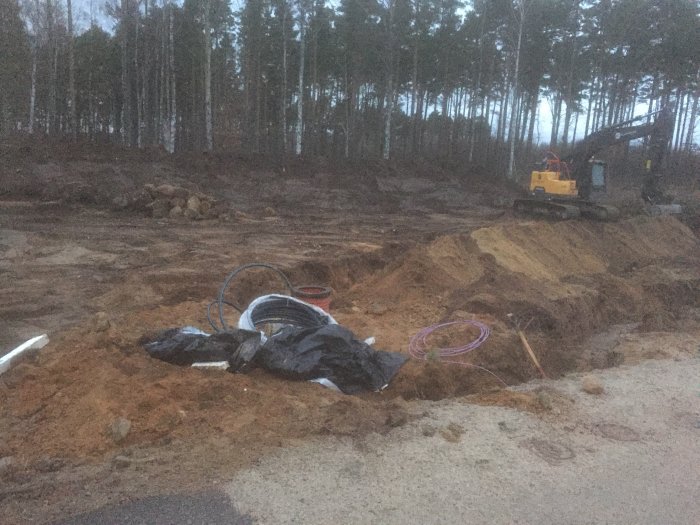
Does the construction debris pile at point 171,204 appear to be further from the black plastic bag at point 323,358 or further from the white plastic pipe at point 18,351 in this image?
the black plastic bag at point 323,358

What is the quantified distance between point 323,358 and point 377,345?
1937 mm

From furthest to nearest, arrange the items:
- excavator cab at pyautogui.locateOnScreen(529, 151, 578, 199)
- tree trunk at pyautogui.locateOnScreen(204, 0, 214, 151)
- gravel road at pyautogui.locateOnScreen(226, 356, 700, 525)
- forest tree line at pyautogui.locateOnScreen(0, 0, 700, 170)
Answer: forest tree line at pyautogui.locateOnScreen(0, 0, 700, 170), tree trunk at pyautogui.locateOnScreen(204, 0, 214, 151), excavator cab at pyautogui.locateOnScreen(529, 151, 578, 199), gravel road at pyautogui.locateOnScreen(226, 356, 700, 525)

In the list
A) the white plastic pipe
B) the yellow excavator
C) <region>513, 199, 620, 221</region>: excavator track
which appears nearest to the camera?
the white plastic pipe

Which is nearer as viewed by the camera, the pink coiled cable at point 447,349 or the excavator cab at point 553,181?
the pink coiled cable at point 447,349

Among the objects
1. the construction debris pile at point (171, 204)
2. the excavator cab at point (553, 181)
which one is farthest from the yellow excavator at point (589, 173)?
the construction debris pile at point (171, 204)

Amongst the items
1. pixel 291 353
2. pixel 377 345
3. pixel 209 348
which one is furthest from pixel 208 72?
pixel 291 353

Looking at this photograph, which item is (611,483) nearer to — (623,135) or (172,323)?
(172,323)

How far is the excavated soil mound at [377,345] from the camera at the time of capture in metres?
4.14

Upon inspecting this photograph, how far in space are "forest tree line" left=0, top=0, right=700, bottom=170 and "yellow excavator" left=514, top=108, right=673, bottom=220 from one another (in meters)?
12.0

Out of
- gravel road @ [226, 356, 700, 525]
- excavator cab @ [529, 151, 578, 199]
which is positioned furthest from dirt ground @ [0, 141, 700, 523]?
excavator cab @ [529, 151, 578, 199]

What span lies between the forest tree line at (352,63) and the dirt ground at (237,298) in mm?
13379

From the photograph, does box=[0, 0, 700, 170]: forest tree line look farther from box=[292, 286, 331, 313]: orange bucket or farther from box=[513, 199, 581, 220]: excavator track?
box=[292, 286, 331, 313]: orange bucket

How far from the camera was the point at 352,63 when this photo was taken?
1531 inches

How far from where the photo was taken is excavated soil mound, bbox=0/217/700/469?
4.14 m
